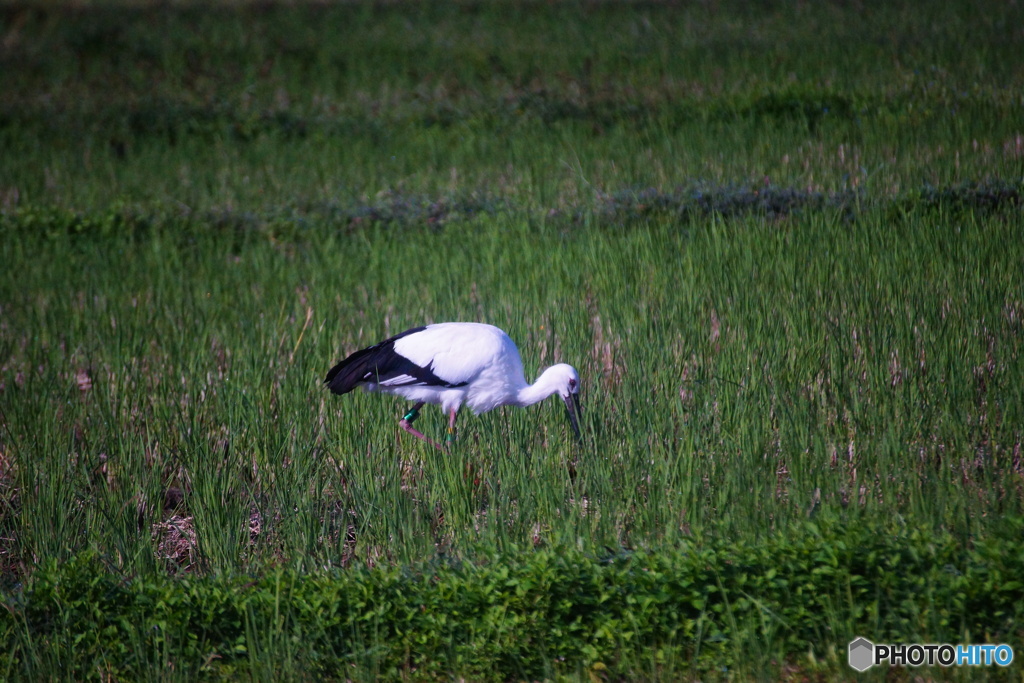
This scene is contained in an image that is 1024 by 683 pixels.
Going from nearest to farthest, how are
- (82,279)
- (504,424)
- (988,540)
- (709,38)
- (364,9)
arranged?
1. (988,540)
2. (504,424)
3. (82,279)
4. (709,38)
5. (364,9)

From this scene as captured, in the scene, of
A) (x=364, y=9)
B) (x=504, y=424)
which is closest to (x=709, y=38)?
(x=364, y=9)

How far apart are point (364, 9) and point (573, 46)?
478 cm

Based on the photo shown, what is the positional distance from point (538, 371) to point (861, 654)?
2.65 m

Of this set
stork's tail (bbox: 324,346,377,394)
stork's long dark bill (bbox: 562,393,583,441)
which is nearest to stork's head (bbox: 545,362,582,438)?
stork's long dark bill (bbox: 562,393,583,441)

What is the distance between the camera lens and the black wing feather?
4.40m

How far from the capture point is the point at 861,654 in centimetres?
276

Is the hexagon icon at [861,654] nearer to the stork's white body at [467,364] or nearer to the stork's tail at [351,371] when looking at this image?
the stork's white body at [467,364]

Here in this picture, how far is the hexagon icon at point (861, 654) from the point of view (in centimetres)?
273

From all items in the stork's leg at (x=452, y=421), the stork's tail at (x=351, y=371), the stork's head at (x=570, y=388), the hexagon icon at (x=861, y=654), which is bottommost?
the hexagon icon at (x=861, y=654)

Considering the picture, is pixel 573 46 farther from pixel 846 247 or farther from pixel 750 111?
pixel 846 247

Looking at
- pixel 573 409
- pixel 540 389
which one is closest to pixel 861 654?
pixel 573 409

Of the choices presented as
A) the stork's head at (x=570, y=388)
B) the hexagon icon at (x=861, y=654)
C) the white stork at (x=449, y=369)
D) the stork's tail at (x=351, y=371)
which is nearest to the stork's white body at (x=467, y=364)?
the white stork at (x=449, y=369)

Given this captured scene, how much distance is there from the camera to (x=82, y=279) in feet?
22.7

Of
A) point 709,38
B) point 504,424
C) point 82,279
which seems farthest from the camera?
point 709,38
